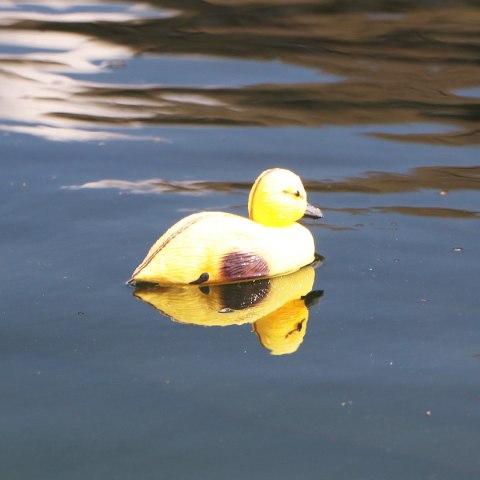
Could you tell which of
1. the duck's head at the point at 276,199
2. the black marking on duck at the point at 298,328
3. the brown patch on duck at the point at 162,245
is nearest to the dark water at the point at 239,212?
the black marking on duck at the point at 298,328

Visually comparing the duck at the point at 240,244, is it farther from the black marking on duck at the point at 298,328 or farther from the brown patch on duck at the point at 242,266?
the black marking on duck at the point at 298,328

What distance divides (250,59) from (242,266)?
4.57m

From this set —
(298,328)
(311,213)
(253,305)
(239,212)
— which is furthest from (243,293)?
(239,212)

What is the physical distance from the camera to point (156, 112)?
368 inches

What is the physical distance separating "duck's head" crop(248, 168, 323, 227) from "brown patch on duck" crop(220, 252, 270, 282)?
25 cm

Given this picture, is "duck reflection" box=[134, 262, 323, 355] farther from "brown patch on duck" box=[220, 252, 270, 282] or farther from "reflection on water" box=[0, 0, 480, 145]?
"reflection on water" box=[0, 0, 480, 145]

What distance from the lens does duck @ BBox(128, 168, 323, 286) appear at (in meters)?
6.18

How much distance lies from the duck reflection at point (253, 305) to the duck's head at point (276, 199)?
31 centimetres

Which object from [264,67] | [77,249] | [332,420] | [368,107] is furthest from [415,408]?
[264,67]

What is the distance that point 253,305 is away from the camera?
6.17 m

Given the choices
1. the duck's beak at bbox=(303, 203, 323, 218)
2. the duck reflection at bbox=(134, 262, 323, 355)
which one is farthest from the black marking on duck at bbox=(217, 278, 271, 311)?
the duck's beak at bbox=(303, 203, 323, 218)

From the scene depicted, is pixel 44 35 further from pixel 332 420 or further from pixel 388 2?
pixel 332 420

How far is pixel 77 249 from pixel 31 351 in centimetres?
118

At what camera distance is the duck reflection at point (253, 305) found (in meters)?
→ 5.96
